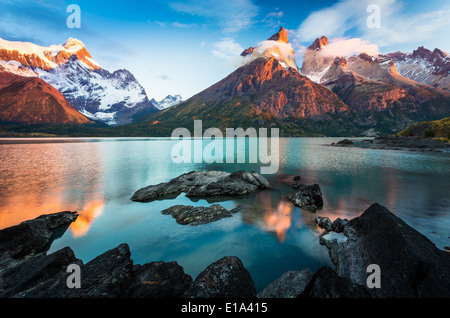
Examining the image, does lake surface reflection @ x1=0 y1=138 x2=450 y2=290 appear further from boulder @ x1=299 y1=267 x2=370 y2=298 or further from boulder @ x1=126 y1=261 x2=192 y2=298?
boulder @ x1=299 y1=267 x2=370 y2=298

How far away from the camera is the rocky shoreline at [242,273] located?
9.06 metres

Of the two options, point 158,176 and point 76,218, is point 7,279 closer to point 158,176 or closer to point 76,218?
point 76,218

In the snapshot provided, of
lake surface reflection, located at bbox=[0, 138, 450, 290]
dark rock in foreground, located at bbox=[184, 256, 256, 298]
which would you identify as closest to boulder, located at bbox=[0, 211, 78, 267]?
lake surface reflection, located at bbox=[0, 138, 450, 290]

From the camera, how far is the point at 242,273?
10.4 meters

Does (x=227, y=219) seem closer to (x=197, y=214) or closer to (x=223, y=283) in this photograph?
(x=197, y=214)

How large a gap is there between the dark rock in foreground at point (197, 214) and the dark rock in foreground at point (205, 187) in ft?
23.4

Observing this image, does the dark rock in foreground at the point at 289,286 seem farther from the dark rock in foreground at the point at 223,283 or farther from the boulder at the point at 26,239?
the boulder at the point at 26,239

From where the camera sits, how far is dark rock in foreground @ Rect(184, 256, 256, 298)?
345 inches

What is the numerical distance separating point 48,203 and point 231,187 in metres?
28.2

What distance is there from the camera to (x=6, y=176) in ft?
149

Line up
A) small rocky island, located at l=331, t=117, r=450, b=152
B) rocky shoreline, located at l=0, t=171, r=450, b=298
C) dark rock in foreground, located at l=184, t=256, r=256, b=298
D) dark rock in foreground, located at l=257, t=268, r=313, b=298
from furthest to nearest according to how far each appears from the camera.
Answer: small rocky island, located at l=331, t=117, r=450, b=152 → dark rock in foreground, located at l=257, t=268, r=313, b=298 → rocky shoreline, located at l=0, t=171, r=450, b=298 → dark rock in foreground, located at l=184, t=256, r=256, b=298

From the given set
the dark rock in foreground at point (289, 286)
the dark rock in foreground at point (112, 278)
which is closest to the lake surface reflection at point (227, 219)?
the dark rock in foreground at point (289, 286)

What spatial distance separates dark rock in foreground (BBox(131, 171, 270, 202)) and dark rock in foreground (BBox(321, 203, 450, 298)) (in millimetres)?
18056
